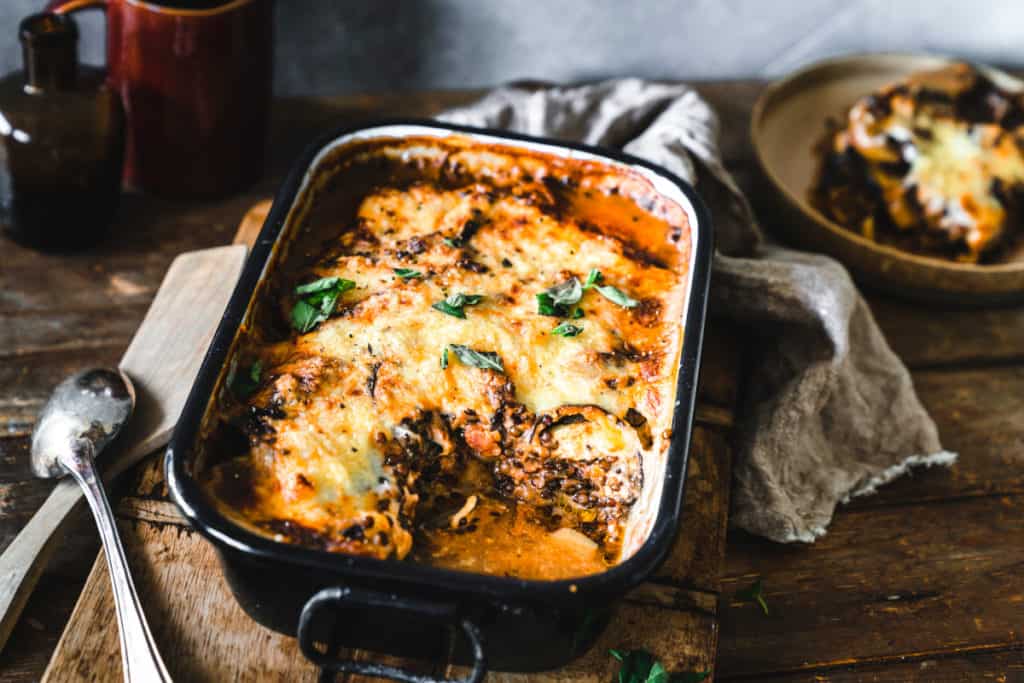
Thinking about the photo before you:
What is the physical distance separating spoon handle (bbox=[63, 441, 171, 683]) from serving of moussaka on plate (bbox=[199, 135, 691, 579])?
0.26 metres

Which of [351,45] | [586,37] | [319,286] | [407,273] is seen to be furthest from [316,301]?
[586,37]

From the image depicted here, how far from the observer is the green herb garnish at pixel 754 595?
6.32 feet

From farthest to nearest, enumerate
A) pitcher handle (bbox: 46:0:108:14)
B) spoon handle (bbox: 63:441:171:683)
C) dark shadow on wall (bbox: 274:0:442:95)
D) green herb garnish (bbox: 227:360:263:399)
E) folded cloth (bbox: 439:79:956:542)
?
1. dark shadow on wall (bbox: 274:0:442:95)
2. pitcher handle (bbox: 46:0:108:14)
3. folded cloth (bbox: 439:79:956:542)
4. green herb garnish (bbox: 227:360:263:399)
5. spoon handle (bbox: 63:441:171:683)

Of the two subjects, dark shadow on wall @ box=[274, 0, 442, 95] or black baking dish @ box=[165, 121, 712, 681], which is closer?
black baking dish @ box=[165, 121, 712, 681]

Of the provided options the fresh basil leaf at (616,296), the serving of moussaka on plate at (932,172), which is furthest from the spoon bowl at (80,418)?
the serving of moussaka on plate at (932,172)

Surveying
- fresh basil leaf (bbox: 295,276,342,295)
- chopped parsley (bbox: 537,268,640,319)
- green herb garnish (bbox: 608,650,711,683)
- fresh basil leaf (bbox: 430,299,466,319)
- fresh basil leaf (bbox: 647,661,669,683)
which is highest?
chopped parsley (bbox: 537,268,640,319)

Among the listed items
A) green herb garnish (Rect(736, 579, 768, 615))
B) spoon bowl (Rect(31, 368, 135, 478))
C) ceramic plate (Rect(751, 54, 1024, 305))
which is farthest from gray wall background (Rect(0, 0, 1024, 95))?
green herb garnish (Rect(736, 579, 768, 615))

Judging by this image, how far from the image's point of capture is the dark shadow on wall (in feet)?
8.98

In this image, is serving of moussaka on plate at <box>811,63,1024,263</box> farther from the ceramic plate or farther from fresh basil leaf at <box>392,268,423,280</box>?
fresh basil leaf at <box>392,268,423,280</box>

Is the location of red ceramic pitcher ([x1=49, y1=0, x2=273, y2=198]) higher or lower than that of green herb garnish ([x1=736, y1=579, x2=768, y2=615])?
higher

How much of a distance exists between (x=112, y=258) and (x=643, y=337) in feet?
4.17

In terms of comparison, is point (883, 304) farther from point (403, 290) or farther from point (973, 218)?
point (403, 290)

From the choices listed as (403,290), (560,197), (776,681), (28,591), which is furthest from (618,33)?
(28,591)

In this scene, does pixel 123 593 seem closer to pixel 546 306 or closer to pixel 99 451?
pixel 99 451
